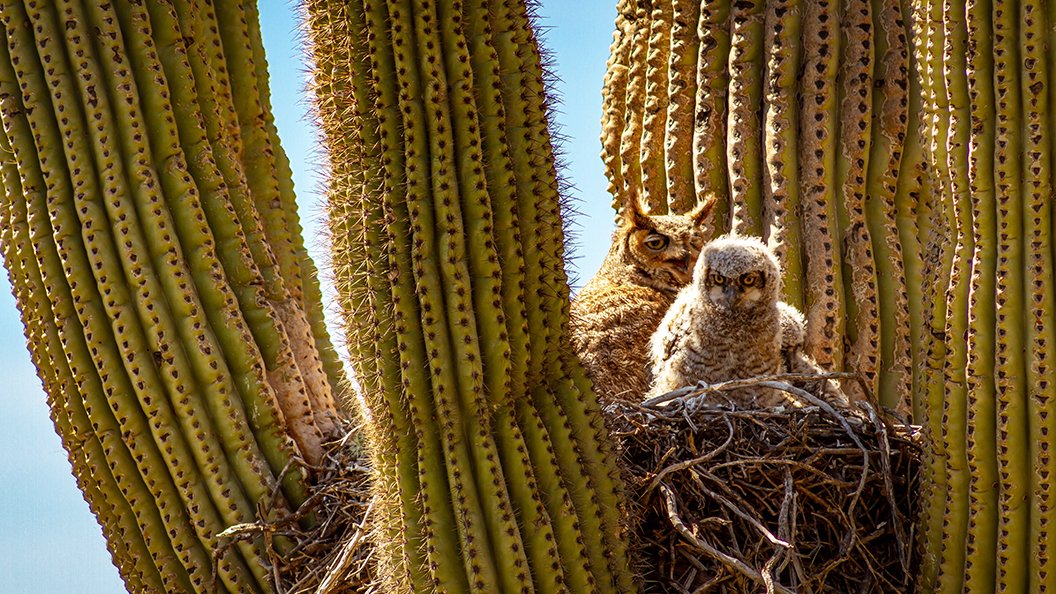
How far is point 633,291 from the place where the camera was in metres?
7.37

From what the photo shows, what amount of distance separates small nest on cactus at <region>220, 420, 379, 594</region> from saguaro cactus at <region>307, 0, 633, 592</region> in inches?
26.0

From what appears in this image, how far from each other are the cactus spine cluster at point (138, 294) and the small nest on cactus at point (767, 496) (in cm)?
134

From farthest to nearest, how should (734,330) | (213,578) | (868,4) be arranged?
(868,4), (734,330), (213,578)

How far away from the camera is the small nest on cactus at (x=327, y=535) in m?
4.41

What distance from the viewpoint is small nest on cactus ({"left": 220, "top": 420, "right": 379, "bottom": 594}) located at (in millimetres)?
4406

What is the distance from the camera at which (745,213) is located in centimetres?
666

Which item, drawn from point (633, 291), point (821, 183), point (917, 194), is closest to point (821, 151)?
point (821, 183)

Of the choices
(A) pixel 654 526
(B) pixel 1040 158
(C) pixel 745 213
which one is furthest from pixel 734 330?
(B) pixel 1040 158

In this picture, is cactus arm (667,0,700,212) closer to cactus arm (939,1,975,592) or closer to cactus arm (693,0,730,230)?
cactus arm (693,0,730,230)

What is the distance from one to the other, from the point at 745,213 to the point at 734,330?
0.87 meters

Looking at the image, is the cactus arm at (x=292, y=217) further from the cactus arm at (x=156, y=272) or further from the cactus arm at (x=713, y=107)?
the cactus arm at (x=713, y=107)

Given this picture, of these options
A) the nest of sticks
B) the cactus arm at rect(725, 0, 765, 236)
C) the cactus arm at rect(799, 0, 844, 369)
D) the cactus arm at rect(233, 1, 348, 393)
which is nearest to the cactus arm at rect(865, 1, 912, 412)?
the cactus arm at rect(799, 0, 844, 369)

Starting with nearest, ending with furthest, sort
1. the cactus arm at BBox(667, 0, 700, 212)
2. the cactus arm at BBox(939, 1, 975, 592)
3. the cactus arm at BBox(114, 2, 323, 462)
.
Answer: the cactus arm at BBox(939, 1, 975, 592) → the cactus arm at BBox(114, 2, 323, 462) → the cactus arm at BBox(667, 0, 700, 212)

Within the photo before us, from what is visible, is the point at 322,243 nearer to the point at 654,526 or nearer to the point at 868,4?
the point at 654,526
